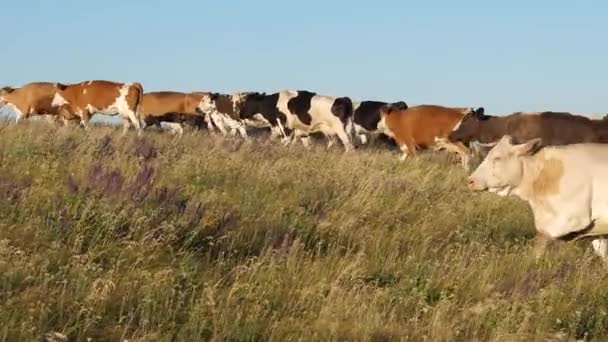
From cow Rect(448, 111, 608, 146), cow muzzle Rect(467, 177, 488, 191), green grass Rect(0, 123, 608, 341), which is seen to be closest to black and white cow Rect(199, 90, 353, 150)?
cow Rect(448, 111, 608, 146)

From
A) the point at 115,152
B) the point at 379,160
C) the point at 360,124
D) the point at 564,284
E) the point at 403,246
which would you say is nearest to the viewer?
the point at 564,284

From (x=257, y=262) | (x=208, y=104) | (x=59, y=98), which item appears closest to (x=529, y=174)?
(x=257, y=262)

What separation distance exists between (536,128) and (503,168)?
6884 millimetres

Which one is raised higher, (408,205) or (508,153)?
(508,153)

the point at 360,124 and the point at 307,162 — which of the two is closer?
the point at 307,162

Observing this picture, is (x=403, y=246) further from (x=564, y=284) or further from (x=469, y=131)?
(x=469, y=131)

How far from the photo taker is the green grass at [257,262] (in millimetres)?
4941

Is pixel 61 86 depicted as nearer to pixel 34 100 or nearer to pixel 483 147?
pixel 34 100

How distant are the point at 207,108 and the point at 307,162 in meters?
16.4

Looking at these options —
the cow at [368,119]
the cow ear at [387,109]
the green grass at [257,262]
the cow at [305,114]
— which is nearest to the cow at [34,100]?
the cow at [305,114]

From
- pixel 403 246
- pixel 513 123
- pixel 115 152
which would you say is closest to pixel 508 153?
pixel 403 246

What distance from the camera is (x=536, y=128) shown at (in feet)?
53.0

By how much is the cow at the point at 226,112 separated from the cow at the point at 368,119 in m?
3.58

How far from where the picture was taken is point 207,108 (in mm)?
28266
